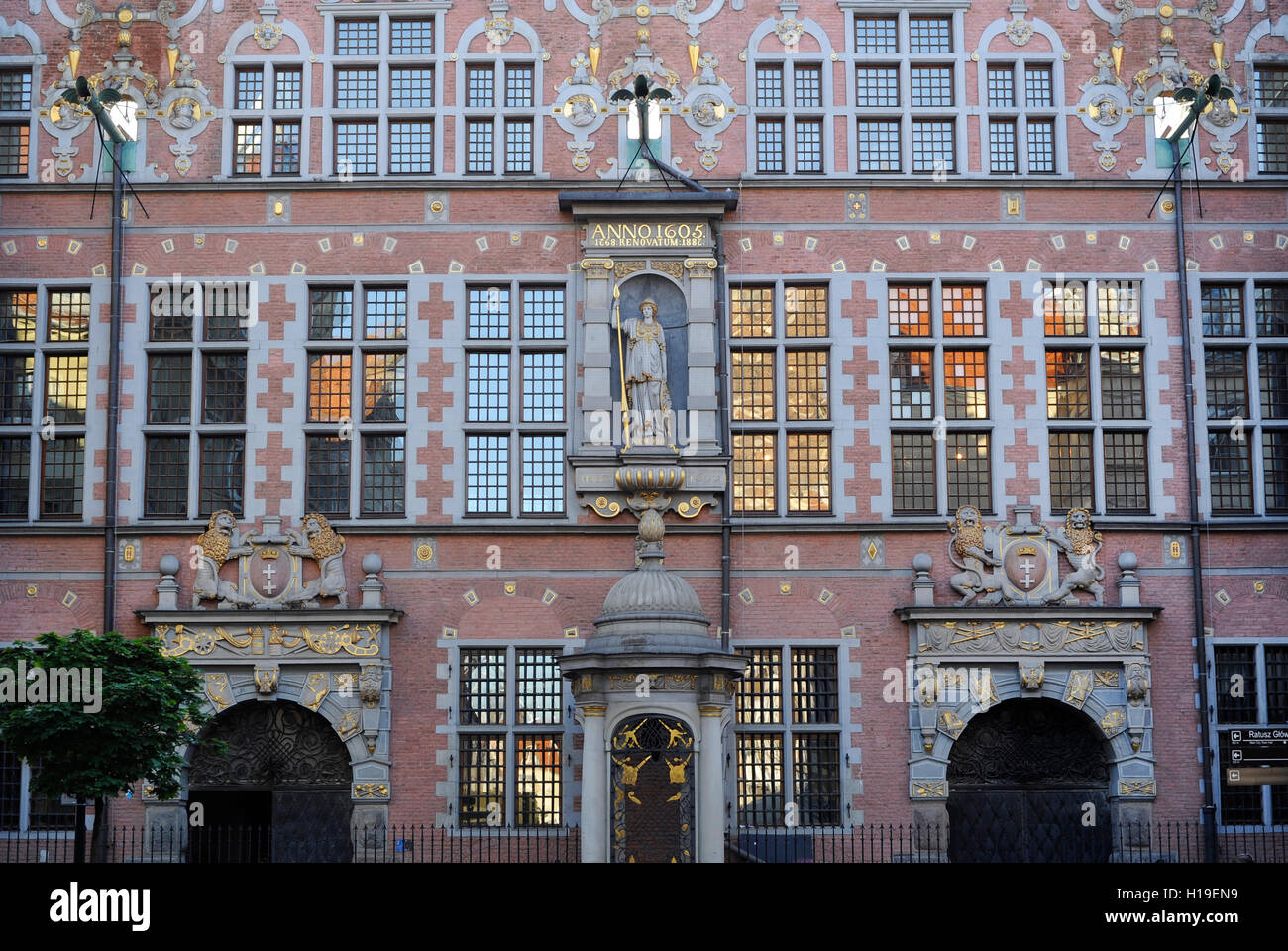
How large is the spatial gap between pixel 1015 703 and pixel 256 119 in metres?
16.7

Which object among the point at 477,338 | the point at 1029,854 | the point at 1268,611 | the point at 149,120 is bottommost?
the point at 1029,854

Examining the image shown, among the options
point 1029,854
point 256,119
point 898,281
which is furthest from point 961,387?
point 256,119

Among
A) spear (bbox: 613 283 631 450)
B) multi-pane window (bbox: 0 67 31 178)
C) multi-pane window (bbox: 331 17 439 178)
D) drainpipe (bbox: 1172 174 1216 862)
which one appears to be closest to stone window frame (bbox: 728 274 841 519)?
spear (bbox: 613 283 631 450)

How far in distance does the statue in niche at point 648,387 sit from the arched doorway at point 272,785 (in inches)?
289

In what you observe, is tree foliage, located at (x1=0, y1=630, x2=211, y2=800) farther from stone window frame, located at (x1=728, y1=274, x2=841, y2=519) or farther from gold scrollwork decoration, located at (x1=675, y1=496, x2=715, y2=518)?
stone window frame, located at (x1=728, y1=274, x2=841, y2=519)

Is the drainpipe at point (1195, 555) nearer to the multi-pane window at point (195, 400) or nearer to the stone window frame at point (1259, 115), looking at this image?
the stone window frame at point (1259, 115)

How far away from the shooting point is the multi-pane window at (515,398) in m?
30.3

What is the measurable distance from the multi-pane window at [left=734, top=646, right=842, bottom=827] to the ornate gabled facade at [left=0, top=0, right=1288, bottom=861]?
68 millimetres

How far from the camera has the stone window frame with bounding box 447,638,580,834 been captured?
29.1m

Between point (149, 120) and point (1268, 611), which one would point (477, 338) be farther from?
point (1268, 611)

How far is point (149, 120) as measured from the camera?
31.4m

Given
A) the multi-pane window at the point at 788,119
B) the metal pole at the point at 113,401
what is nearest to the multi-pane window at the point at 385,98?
the metal pole at the point at 113,401

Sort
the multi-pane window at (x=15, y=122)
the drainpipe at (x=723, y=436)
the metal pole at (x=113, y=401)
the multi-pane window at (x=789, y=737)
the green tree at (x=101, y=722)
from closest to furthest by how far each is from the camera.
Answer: the green tree at (x=101, y=722), the multi-pane window at (x=789, y=737), the drainpipe at (x=723, y=436), the metal pole at (x=113, y=401), the multi-pane window at (x=15, y=122)

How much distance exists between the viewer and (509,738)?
29328mm
